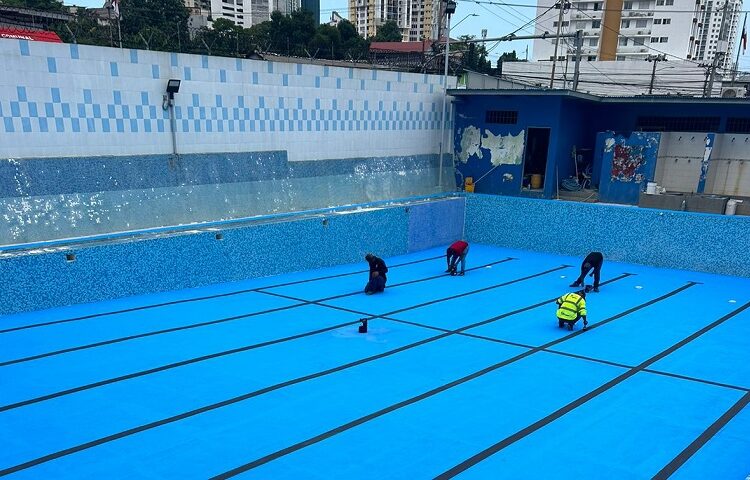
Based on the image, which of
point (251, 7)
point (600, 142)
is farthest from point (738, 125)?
point (251, 7)

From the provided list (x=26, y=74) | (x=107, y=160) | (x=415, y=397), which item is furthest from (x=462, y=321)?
(x=26, y=74)

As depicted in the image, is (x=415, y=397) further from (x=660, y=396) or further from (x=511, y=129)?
(x=511, y=129)

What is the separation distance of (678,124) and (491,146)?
543cm

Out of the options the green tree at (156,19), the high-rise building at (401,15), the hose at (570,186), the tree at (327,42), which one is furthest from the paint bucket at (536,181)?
the high-rise building at (401,15)

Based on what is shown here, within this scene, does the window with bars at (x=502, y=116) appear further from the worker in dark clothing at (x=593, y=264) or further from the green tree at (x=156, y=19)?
the green tree at (x=156, y=19)

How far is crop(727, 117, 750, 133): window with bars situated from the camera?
604 inches

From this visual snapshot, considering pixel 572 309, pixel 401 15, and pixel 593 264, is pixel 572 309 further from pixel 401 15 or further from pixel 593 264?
pixel 401 15

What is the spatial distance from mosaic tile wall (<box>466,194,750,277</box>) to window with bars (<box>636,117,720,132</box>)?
406 centimetres

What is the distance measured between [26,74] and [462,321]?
8.27 meters

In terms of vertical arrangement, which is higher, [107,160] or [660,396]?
[107,160]

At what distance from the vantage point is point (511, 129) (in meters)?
16.4

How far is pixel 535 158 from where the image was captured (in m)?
17.3

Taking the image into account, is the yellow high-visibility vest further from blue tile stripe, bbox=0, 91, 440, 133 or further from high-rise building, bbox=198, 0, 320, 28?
high-rise building, bbox=198, 0, 320, 28

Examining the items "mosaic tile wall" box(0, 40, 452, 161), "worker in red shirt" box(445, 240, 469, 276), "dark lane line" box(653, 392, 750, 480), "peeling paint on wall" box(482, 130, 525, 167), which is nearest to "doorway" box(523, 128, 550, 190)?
"peeling paint on wall" box(482, 130, 525, 167)
